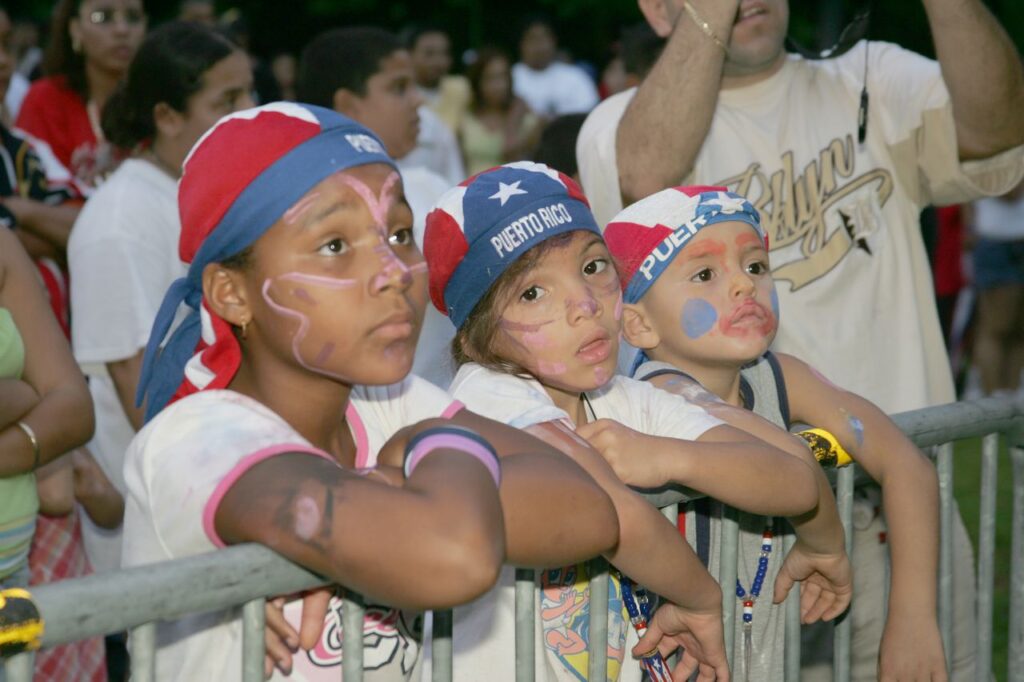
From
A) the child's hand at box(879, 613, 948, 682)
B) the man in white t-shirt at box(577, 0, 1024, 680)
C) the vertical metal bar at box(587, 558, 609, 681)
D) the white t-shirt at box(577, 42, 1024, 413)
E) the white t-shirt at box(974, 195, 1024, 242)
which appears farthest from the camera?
the white t-shirt at box(974, 195, 1024, 242)

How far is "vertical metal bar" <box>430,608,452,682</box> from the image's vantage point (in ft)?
7.31

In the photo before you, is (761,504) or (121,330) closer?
(761,504)

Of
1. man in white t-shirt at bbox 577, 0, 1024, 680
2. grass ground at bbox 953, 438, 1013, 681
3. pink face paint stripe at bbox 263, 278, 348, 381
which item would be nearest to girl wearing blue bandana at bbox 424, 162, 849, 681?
pink face paint stripe at bbox 263, 278, 348, 381

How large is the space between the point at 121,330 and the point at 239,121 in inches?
90.8

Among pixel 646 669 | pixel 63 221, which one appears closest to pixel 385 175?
pixel 646 669

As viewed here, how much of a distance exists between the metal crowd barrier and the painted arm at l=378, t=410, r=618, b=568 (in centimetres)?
19

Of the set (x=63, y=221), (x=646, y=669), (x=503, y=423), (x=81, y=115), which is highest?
(x=81, y=115)

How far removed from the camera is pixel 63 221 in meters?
5.11

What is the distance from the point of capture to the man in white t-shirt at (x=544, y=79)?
14.3m

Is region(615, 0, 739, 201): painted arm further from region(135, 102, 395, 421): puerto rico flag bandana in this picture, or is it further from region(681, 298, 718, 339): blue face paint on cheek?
region(135, 102, 395, 421): puerto rico flag bandana

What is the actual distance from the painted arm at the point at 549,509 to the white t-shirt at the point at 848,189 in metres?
1.72

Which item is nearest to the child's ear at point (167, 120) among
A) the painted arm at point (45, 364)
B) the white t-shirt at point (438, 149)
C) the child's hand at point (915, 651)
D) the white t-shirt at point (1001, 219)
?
the painted arm at point (45, 364)

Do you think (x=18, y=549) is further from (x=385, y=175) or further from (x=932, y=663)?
(x=932, y=663)

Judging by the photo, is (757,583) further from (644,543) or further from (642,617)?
(644,543)
